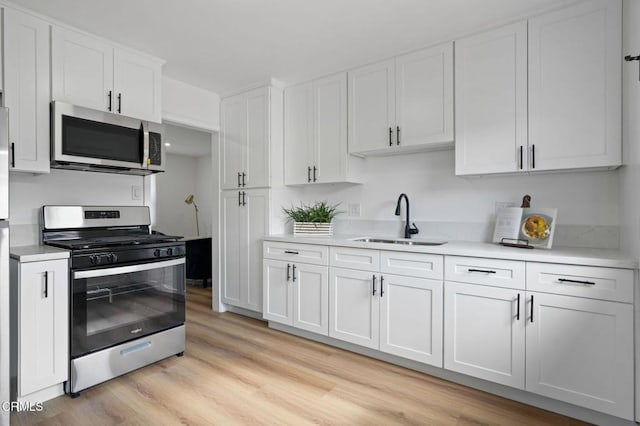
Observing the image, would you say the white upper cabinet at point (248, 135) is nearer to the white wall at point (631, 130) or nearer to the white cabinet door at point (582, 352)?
the white cabinet door at point (582, 352)

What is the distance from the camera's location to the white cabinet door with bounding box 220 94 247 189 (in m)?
3.52

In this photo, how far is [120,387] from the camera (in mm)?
2148

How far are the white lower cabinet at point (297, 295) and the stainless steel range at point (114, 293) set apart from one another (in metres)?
0.81

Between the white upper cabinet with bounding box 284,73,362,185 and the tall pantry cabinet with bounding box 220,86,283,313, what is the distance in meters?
0.15

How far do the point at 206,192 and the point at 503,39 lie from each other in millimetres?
5932

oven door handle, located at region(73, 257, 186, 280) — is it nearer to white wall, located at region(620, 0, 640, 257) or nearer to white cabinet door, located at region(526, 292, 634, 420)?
white cabinet door, located at region(526, 292, 634, 420)

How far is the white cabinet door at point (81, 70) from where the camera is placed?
2277 millimetres

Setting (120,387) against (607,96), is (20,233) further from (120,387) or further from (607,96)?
(607,96)

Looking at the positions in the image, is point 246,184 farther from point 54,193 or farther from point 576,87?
point 576,87

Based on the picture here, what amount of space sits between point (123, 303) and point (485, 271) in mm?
2376

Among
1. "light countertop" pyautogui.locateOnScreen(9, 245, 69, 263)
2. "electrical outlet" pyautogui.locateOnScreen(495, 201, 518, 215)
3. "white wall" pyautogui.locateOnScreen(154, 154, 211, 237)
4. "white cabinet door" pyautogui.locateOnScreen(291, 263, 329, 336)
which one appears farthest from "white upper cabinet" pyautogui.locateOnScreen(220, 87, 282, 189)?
"white wall" pyautogui.locateOnScreen(154, 154, 211, 237)

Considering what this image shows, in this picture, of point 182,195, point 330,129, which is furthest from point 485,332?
point 182,195

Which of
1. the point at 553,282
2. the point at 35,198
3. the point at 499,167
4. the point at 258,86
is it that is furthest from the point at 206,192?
the point at 553,282

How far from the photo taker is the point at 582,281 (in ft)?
5.72
